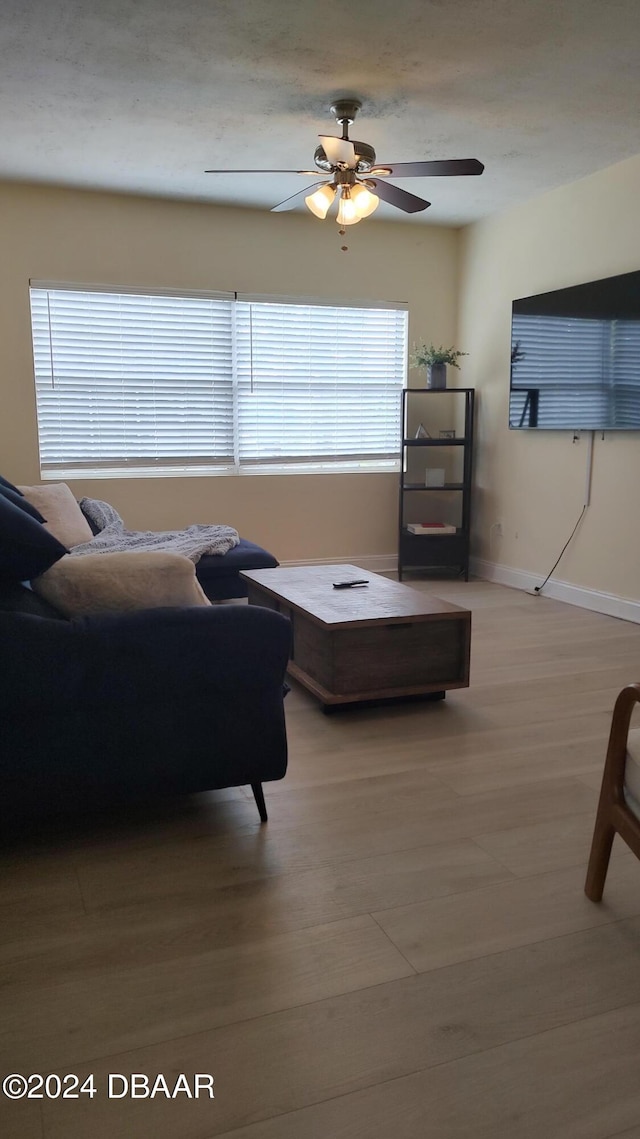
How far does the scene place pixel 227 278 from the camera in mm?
5406

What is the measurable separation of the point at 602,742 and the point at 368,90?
2.96 metres

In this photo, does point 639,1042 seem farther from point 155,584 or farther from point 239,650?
point 155,584

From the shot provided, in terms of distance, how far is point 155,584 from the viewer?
206 centimetres

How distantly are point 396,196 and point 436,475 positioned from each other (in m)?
2.54

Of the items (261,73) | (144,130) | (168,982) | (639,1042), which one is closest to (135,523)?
(144,130)

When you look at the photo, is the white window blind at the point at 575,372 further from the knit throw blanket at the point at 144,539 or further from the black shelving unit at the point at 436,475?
the knit throw blanket at the point at 144,539

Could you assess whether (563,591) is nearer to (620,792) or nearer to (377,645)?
(377,645)

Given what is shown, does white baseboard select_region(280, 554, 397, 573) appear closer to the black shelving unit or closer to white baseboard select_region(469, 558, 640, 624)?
the black shelving unit

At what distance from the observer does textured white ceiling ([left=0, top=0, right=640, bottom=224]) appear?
2844mm

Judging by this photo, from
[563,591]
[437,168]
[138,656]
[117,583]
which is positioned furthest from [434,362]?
[138,656]

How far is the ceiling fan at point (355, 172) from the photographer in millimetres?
3223

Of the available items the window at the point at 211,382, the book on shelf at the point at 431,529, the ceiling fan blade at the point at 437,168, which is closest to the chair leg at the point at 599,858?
the ceiling fan blade at the point at 437,168

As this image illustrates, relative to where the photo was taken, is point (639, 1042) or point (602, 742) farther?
point (602, 742)

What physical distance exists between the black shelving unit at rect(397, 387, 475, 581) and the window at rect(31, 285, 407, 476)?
22 centimetres
